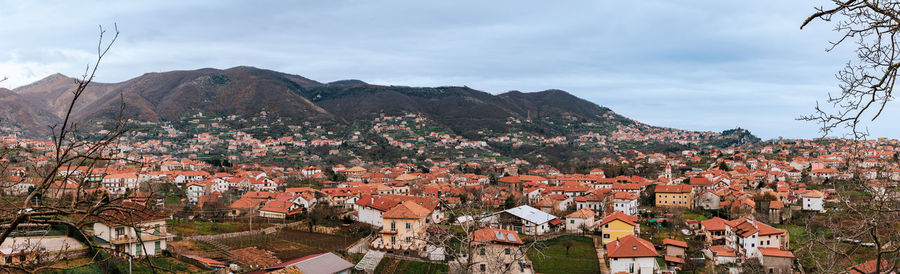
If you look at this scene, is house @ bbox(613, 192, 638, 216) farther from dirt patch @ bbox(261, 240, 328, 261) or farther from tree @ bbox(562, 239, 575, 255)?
dirt patch @ bbox(261, 240, 328, 261)

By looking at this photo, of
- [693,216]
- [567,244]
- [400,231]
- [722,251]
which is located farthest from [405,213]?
[693,216]

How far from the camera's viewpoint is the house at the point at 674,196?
45281mm

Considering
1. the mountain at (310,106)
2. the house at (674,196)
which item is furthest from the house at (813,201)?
the mountain at (310,106)

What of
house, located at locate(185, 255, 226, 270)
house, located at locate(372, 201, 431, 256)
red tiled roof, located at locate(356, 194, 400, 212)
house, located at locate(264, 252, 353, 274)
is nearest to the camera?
house, located at locate(264, 252, 353, 274)

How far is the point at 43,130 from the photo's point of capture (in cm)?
12762

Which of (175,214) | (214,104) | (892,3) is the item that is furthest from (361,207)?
(214,104)

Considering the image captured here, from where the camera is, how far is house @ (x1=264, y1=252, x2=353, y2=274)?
62.8ft

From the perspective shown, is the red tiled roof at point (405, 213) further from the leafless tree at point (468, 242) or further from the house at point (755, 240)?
the leafless tree at point (468, 242)

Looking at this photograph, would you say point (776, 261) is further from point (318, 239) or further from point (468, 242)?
point (468, 242)

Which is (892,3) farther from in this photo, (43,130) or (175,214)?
(43,130)

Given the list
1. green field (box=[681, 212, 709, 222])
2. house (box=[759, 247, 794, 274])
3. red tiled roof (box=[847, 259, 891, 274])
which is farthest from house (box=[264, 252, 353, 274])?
green field (box=[681, 212, 709, 222])

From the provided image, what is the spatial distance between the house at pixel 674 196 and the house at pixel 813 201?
28.0ft

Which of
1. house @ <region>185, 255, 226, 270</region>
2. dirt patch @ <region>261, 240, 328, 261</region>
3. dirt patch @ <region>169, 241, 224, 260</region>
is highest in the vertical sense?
house @ <region>185, 255, 226, 270</region>

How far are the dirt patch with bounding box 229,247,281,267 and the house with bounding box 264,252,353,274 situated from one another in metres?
3.26
